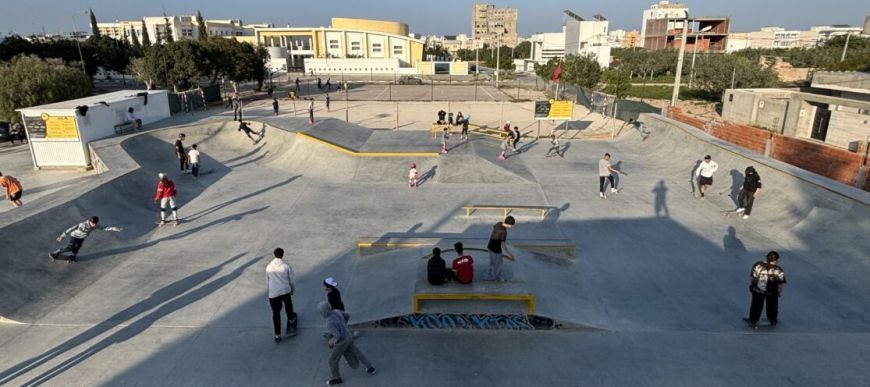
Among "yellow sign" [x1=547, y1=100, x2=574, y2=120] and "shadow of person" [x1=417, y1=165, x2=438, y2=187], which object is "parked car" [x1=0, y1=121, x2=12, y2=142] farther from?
"yellow sign" [x1=547, y1=100, x2=574, y2=120]

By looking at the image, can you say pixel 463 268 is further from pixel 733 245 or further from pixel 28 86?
pixel 28 86

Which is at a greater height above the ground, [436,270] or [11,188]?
[11,188]

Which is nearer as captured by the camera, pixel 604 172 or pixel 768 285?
pixel 768 285

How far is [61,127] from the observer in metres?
18.4

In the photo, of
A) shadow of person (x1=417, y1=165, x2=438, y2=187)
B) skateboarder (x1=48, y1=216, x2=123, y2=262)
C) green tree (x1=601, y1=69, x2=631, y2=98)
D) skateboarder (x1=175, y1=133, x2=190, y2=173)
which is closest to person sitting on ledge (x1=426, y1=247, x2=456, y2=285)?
skateboarder (x1=48, y1=216, x2=123, y2=262)

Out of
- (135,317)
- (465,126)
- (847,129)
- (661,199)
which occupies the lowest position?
(135,317)

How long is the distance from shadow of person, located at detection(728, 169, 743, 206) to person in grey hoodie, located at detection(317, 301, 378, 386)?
13.5 metres

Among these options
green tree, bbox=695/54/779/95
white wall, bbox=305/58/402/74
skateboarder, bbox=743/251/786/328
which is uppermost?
white wall, bbox=305/58/402/74

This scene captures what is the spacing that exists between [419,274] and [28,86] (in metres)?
25.1

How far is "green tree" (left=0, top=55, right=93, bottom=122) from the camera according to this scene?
73.8ft

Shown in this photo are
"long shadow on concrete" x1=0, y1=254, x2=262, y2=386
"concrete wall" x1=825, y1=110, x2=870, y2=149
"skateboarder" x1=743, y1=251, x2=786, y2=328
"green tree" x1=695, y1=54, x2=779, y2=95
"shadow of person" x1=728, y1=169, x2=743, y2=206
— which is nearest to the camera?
"long shadow on concrete" x1=0, y1=254, x2=262, y2=386

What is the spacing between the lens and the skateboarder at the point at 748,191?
40.8 feet

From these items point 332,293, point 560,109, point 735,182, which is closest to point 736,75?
point 560,109

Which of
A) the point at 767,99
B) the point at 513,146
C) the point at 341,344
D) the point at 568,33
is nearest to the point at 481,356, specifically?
the point at 341,344
